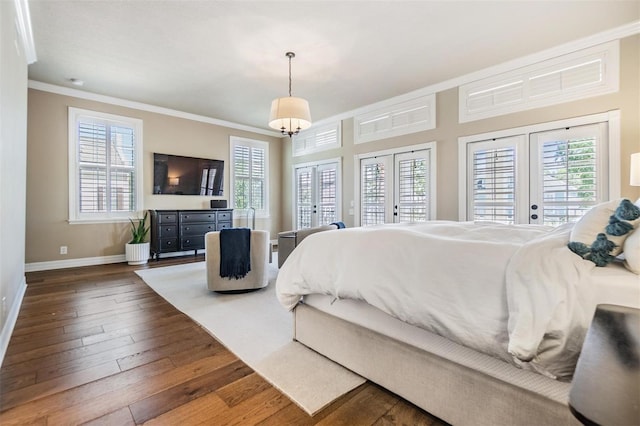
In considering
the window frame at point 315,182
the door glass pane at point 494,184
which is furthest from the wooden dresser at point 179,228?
the door glass pane at point 494,184

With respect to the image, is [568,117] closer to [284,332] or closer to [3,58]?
[284,332]

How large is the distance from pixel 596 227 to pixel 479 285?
53 centimetres

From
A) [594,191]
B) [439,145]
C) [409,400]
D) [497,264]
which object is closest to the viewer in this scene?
[497,264]

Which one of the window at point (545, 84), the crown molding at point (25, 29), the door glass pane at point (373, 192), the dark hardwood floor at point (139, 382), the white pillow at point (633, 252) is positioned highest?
the crown molding at point (25, 29)

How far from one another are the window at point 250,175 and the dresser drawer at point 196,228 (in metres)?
0.97

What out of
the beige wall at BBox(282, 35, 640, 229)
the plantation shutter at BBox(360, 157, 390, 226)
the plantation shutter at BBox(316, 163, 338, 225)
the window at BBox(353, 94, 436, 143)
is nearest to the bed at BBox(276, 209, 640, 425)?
the beige wall at BBox(282, 35, 640, 229)

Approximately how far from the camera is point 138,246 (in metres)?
5.20

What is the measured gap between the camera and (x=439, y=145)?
4746 millimetres

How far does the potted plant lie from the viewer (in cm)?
517

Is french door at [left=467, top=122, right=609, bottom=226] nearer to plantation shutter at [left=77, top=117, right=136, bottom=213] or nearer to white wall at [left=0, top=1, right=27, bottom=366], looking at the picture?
white wall at [left=0, top=1, right=27, bottom=366]

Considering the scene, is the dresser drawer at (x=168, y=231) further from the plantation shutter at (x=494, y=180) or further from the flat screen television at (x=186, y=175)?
the plantation shutter at (x=494, y=180)

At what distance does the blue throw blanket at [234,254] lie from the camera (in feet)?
11.1

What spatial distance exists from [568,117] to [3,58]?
5437 mm

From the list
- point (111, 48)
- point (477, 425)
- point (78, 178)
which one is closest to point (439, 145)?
point (477, 425)
